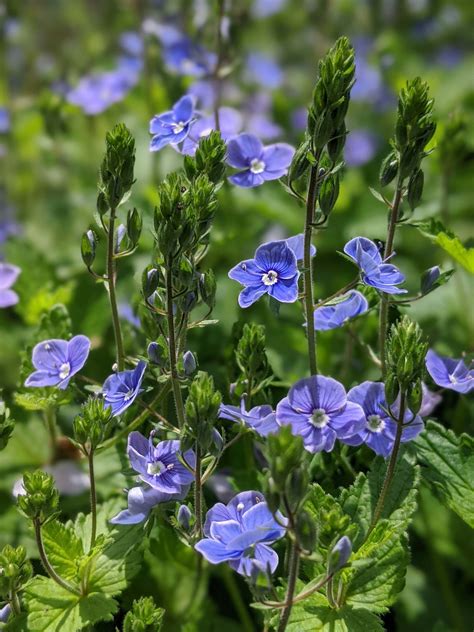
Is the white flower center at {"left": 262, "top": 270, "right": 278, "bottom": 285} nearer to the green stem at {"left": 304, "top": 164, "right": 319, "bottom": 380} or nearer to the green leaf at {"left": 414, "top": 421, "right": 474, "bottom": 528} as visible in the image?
the green stem at {"left": 304, "top": 164, "right": 319, "bottom": 380}

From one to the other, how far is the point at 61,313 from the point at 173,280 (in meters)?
0.62

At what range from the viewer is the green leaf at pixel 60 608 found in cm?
160

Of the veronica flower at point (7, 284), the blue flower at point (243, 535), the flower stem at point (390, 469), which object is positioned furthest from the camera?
the veronica flower at point (7, 284)

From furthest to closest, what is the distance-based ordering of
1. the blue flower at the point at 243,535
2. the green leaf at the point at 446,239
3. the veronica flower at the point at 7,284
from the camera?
1. the veronica flower at the point at 7,284
2. the green leaf at the point at 446,239
3. the blue flower at the point at 243,535

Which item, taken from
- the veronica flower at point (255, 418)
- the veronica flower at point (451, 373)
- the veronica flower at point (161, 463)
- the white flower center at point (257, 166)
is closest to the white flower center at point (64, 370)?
the veronica flower at point (161, 463)

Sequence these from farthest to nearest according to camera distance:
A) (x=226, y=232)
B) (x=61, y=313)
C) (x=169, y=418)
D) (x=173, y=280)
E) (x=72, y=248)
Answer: (x=72, y=248), (x=226, y=232), (x=61, y=313), (x=169, y=418), (x=173, y=280)

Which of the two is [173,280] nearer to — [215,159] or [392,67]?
[215,159]

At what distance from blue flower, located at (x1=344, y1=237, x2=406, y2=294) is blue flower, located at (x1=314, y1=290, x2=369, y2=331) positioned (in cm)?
6

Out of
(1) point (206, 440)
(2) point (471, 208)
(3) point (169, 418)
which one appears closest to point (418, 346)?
(1) point (206, 440)

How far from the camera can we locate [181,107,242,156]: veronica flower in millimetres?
1903

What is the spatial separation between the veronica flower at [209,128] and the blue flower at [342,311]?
0.46 metres

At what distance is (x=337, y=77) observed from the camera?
54.7 inches

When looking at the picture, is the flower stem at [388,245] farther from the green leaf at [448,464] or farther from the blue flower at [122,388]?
the blue flower at [122,388]

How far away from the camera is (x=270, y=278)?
1.56 meters
